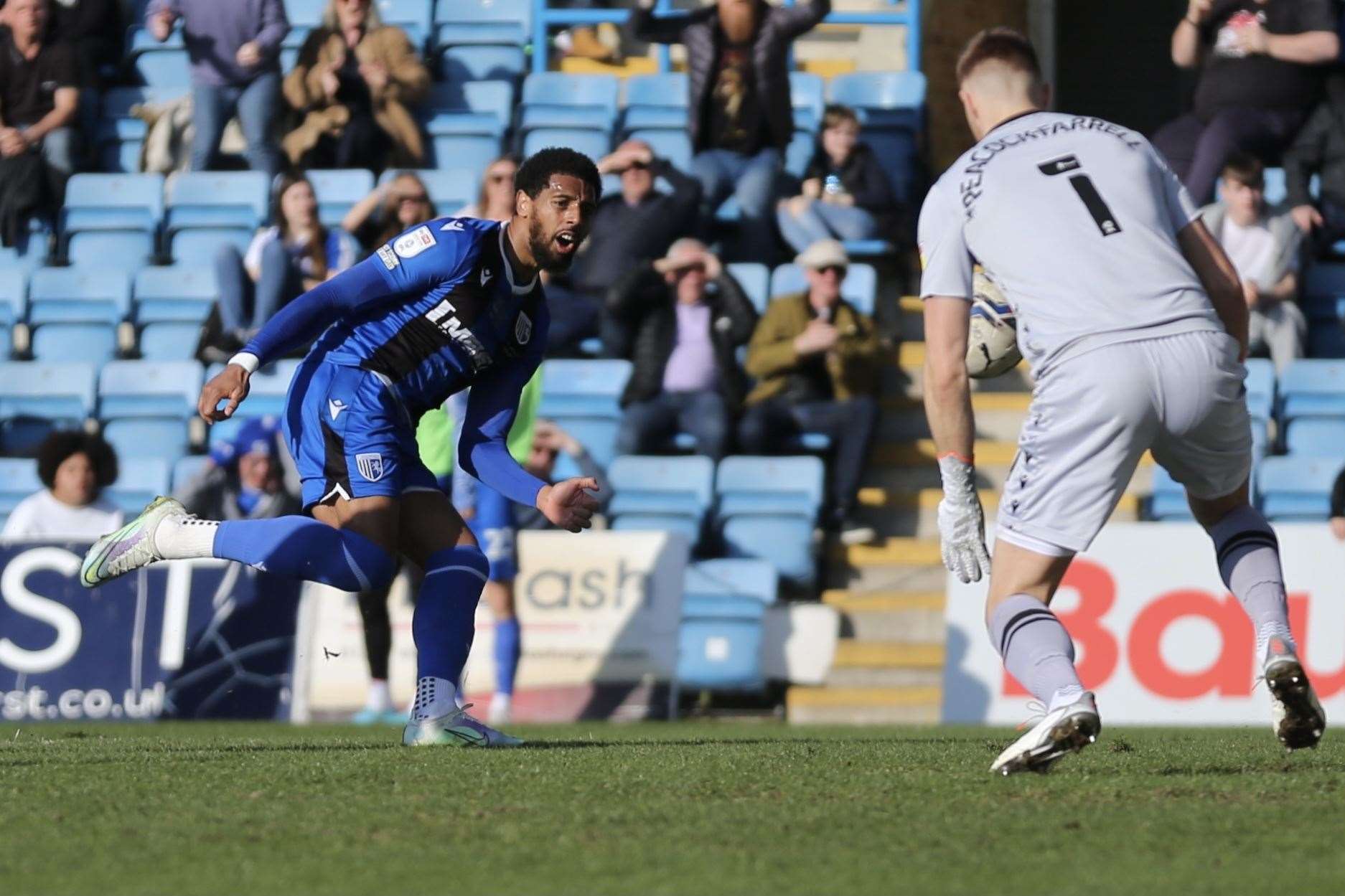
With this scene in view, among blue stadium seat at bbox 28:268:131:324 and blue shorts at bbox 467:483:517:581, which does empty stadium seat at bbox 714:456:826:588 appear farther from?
blue stadium seat at bbox 28:268:131:324

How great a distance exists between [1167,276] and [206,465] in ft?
27.1

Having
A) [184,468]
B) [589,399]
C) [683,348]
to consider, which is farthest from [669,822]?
[184,468]

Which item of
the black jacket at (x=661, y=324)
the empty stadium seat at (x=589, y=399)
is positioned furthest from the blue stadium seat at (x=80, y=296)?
the black jacket at (x=661, y=324)

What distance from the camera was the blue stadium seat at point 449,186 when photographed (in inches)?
556

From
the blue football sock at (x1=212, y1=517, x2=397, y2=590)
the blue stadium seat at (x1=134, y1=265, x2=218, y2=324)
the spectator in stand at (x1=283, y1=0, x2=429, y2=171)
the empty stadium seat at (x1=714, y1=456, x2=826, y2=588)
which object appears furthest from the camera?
the spectator in stand at (x1=283, y1=0, x2=429, y2=171)

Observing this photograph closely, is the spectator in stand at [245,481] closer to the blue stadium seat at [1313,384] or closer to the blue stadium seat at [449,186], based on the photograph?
the blue stadium seat at [449,186]

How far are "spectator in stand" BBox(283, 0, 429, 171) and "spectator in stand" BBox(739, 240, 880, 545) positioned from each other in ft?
11.8

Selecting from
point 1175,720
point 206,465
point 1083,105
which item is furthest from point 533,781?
point 1083,105

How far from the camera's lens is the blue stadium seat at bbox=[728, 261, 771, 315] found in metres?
13.4

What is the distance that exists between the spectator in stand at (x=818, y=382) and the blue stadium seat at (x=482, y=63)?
4031 millimetres

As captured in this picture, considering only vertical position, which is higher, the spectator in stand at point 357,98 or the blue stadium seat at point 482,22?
the blue stadium seat at point 482,22

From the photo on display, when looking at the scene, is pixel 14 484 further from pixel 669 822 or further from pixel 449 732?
pixel 669 822

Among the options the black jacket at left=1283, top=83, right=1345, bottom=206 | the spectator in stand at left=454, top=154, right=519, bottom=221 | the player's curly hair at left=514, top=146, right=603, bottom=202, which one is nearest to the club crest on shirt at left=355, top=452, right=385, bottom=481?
the player's curly hair at left=514, top=146, right=603, bottom=202

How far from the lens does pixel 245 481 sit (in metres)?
12.1
